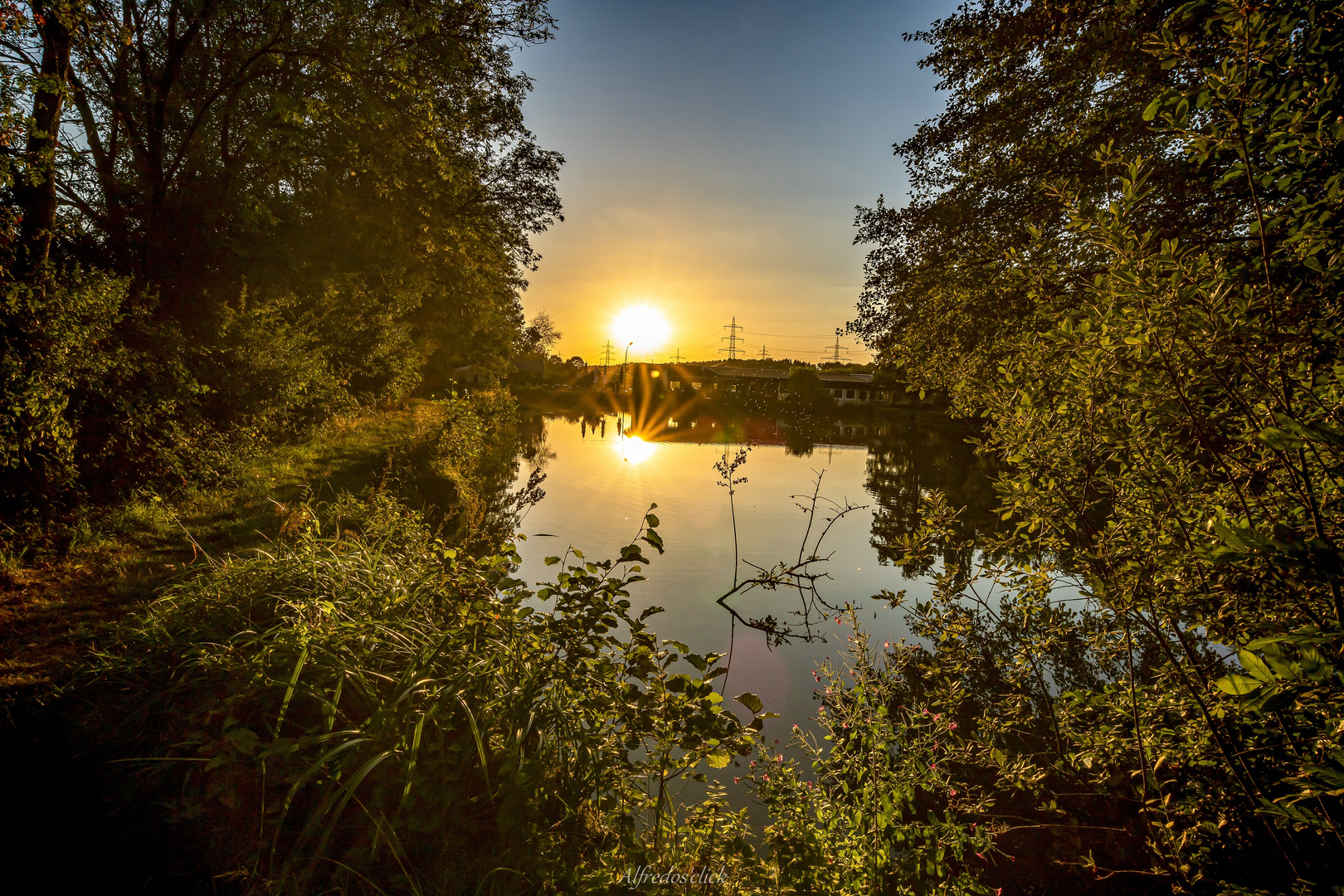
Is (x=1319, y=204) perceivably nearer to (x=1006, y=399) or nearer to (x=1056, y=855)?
(x=1006, y=399)

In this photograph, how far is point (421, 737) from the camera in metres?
2.56

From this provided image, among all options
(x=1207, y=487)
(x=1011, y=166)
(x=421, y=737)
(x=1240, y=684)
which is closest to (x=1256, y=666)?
(x=1240, y=684)

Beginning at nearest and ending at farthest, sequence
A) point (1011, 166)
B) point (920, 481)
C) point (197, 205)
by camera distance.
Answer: point (1011, 166), point (197, 205), point (920, 481)

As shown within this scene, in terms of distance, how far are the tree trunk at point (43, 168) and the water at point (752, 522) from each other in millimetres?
5367

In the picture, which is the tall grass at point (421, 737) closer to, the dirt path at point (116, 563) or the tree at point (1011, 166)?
the dirt path at point (116, 563)

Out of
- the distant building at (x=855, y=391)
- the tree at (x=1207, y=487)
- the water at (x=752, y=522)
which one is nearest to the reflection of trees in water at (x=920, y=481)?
the water at (x=752, y=522)

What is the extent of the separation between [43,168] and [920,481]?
64.0 feet

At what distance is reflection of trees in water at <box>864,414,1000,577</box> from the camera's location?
39.2ft

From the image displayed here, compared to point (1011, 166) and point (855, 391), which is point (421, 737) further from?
point (855, 391)

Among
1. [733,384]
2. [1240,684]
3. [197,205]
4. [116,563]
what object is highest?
[733,384]

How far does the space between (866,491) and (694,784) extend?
14.1m

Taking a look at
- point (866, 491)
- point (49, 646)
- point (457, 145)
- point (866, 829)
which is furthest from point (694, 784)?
point (457, 145)

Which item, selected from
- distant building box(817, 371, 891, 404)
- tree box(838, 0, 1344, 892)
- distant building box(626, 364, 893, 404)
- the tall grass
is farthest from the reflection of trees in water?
distant building box(817, 371, 891, 404)

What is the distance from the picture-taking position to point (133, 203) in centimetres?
793
